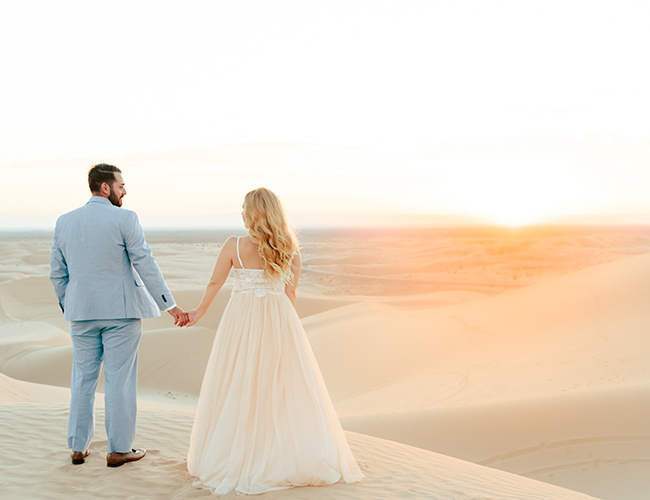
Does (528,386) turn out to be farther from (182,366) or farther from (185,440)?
(182,366)

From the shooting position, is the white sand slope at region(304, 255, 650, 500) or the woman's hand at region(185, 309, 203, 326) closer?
the woman's hand at region(185, 309, 203, 326)

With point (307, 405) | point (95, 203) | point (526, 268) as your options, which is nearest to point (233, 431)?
point (307, 405)

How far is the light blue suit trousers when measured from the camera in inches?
170

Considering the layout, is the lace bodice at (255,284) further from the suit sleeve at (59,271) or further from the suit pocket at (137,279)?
the suit sleeve at (59,271)

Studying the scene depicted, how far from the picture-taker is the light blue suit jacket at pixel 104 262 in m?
4.32

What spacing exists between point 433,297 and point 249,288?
75.0 ft

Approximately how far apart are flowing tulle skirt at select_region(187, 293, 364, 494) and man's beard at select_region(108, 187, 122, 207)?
1.27m

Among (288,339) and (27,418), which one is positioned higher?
(288,339)

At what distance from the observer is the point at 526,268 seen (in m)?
43.5

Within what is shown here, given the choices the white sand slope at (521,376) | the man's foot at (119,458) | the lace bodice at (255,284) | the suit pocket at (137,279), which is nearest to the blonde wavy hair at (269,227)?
the lace bodice at (255,284)

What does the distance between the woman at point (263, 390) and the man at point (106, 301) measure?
610 mm

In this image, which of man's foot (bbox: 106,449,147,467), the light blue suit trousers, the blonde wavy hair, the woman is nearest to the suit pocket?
the light blue suit trousers

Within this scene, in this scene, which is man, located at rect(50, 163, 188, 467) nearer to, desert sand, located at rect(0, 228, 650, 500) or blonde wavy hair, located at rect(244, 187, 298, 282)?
desert sand, located at rect(0, 228, 650, 500)

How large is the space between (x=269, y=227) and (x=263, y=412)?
4.33 feet
